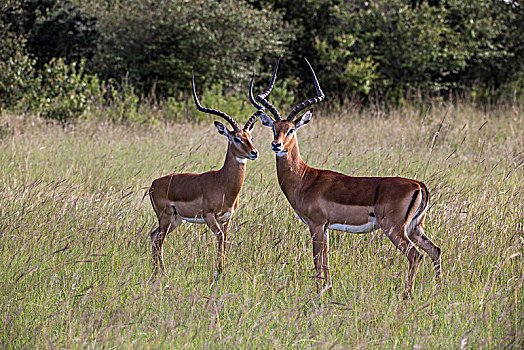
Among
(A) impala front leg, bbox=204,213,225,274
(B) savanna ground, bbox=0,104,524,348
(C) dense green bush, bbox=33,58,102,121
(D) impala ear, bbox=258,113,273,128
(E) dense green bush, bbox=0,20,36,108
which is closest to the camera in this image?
(B) savanna ground, bbox=0,104,524,348

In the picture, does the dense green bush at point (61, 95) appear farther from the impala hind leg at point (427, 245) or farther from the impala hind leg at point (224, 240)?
the impala hind leg at point (427, 245)

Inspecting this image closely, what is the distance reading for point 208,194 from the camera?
4.41 metres

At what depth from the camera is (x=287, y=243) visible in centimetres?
461

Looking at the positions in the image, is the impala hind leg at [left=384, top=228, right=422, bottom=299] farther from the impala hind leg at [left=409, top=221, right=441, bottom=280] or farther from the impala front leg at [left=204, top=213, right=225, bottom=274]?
the impala front leg at [left=204, top=213, right=225, bottom=274]

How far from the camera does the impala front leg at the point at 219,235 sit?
4.21m

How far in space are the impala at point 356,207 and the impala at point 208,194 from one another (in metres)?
0.30

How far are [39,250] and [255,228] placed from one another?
59.0 inches

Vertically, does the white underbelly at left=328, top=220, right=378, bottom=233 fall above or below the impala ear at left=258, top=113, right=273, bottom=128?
below

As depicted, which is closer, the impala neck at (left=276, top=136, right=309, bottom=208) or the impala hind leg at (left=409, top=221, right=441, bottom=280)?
the impala hind leg at (left=409, top=221, right=441, bottom=280)

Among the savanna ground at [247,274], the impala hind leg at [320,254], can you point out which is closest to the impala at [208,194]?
the savanna ground at [247,274]

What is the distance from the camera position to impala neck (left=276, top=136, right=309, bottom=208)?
4.39m

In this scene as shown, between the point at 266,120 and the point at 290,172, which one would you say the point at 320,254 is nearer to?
the point at 290,172

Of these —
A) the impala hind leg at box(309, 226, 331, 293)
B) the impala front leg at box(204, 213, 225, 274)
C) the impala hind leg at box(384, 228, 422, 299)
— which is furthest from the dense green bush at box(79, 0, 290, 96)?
the impala hind leg at box(384, 228, 422, 299)

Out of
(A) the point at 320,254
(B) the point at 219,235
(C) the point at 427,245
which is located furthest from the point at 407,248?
(B) the point at 219,235
